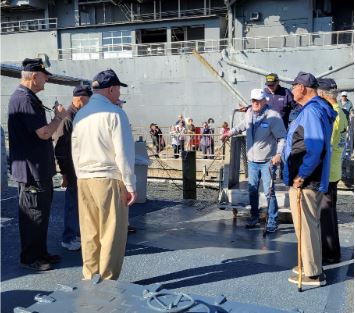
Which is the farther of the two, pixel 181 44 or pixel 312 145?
pixel 181 44

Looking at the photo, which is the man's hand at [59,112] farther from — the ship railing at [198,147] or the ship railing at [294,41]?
the ship railing at [294,41]

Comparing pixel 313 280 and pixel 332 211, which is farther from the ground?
pixel 332 211

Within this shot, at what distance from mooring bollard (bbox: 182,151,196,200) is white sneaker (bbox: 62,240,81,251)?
436cm

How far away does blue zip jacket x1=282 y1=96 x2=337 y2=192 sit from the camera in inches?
149

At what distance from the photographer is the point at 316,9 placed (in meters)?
26.4

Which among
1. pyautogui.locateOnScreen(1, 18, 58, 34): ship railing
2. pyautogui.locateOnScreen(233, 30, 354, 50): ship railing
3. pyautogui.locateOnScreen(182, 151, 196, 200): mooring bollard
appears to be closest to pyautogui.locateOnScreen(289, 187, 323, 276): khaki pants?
pyautogui.locateOnScreen(182, 151, 196, 200): mooring bollard

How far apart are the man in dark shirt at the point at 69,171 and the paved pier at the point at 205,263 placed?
0.18m


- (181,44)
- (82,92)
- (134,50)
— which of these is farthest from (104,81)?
(134,50)

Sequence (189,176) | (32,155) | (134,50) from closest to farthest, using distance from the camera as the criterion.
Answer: (32,155) < (189,176) < (134,50)

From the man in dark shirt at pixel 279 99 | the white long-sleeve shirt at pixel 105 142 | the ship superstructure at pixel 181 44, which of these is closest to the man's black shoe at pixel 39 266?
the white long-sleeve shirt at pixel 105 142

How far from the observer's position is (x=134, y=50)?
96.8ft

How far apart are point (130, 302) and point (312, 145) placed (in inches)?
87.1

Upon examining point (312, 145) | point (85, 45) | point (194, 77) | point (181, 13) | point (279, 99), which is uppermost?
point (181, 13)

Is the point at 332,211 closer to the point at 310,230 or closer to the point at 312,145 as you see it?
the point at 310,230
